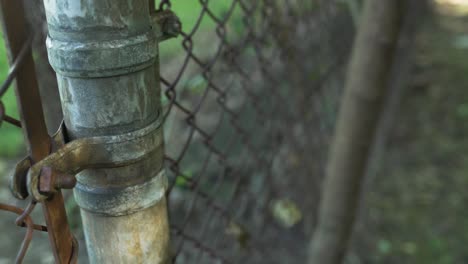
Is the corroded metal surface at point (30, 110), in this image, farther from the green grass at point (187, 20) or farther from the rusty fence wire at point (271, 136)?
the green grass at point (187, 20)

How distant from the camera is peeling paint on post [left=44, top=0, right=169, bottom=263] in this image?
25.1 inches

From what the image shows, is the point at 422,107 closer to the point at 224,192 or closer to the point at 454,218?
the point at 454,218

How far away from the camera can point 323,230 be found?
2.03 m

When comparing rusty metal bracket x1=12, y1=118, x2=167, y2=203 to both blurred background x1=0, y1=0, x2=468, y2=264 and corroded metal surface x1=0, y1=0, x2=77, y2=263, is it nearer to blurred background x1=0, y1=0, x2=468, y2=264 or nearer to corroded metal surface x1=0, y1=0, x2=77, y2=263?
corroded metal surface x1=0, y1=0, x2=77, y2=263

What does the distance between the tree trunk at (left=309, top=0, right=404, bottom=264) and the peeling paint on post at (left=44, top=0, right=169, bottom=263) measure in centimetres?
114

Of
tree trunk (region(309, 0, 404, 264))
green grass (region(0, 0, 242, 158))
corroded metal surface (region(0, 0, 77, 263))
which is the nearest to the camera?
corroded metal surface (region(0, 0, 77, 263))

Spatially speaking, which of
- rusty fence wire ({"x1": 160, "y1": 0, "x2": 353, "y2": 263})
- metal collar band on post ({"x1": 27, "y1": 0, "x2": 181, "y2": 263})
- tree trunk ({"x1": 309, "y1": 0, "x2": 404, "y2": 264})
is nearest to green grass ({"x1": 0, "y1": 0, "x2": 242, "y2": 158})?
rusty fence wire ({"x1": 160, "y1": 0, "x2": 353, "y2": 263})

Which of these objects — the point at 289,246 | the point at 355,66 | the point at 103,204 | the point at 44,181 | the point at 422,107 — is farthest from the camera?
the point at 422,107

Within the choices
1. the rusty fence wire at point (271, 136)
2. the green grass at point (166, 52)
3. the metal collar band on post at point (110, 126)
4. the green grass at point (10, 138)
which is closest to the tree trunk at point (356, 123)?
the rusty fence wire at point (271, 136)

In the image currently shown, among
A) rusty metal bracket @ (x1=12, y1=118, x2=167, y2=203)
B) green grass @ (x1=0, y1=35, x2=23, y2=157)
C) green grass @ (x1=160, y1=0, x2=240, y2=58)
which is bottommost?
green grass @ (x1=0, y1=35, x2=23, y2=157)

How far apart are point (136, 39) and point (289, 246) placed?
187cm

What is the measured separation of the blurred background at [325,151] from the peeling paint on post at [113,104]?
573 mm

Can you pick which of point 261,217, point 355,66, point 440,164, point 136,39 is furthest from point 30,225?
point 440,164

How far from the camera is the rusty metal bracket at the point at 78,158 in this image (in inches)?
23.8
